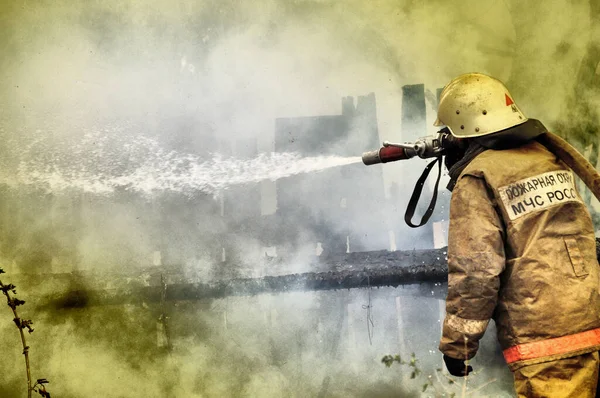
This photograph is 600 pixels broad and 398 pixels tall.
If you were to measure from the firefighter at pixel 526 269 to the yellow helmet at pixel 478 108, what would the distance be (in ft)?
0.24

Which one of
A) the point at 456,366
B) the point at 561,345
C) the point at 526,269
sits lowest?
the point at 456,366

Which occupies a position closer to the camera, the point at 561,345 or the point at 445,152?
the point at 561,345

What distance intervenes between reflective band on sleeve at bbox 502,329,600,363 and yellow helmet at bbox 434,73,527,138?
1066 millimetres

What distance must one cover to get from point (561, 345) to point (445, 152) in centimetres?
122

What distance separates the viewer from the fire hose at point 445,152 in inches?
111

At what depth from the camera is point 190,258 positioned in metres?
4.54

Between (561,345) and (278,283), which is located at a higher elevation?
(278,283)

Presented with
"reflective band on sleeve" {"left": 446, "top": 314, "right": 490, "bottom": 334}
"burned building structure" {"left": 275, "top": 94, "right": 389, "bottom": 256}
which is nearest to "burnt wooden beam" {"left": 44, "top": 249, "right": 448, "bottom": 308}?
"burned building structure" {"left": 275, "top": 94, "right": 389, "bottom": 256}

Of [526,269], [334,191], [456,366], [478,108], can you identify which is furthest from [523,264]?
[334,191]

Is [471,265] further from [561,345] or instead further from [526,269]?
[561,345]

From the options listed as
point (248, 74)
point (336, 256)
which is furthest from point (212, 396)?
point (248, 74)

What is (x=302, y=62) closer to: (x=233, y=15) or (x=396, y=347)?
(x=233, y=15)

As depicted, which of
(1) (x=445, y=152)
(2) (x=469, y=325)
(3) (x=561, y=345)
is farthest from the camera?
(1) (x=445, y=152)

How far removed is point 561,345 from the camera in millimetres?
2586
